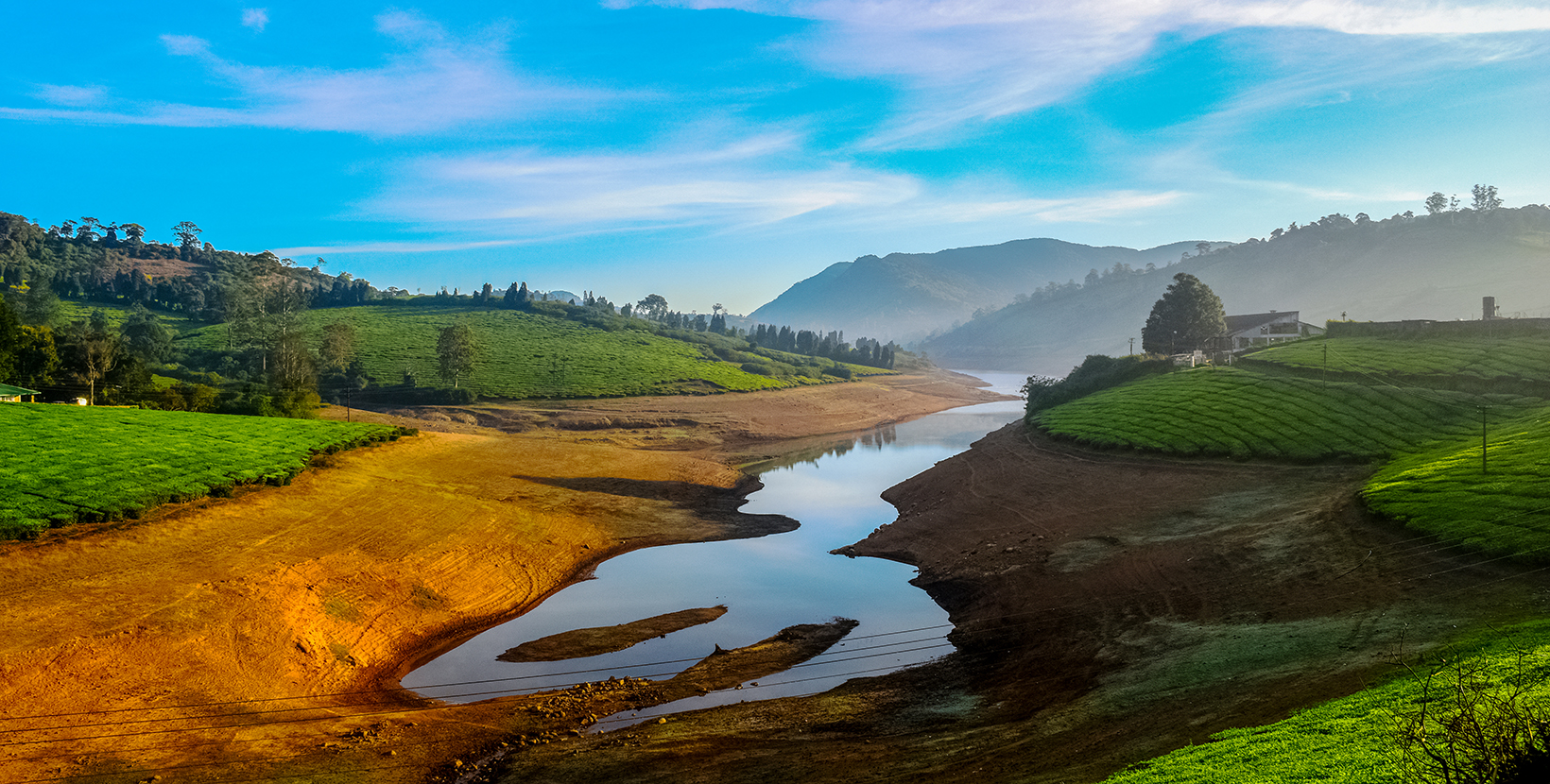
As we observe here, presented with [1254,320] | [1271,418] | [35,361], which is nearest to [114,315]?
[35,361]

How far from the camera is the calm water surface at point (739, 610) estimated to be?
2141cm

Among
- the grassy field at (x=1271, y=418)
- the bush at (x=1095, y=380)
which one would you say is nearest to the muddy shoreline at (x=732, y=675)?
the grassy field at (x=1271, y=418)

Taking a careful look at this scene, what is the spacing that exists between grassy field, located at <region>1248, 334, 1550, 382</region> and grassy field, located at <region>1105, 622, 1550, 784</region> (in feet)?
142

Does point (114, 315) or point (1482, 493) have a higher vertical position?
point (114, 315)

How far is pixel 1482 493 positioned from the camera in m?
22.9

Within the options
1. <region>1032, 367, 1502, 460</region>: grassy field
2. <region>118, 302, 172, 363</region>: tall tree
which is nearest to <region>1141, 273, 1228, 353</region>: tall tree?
<region>1032, 367, 1502, 460</region>: grassy field

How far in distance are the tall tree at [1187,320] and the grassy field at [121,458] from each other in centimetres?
7353

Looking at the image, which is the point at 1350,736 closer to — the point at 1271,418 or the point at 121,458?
the point at 1271,418

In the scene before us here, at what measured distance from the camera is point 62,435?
33000mm

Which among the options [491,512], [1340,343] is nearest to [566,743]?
[491,512]

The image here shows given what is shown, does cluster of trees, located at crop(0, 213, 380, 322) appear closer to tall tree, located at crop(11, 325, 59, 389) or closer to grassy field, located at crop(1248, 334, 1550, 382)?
tall tree, located at crop(11, 325, 59, 389)

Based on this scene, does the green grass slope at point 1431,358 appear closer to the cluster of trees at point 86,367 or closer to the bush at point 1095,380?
the bush at point 1095,380

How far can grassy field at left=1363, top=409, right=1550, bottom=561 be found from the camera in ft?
64.8

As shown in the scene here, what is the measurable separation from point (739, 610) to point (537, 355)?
94.9 metres
